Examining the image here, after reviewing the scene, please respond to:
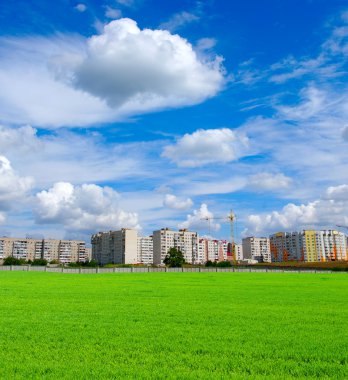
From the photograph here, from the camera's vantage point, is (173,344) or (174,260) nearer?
(173,344)

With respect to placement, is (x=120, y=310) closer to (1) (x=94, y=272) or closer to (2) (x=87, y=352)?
(2) (x=87, y=352)

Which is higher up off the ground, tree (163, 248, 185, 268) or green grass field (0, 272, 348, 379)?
tree (163, 248, 185, 268)

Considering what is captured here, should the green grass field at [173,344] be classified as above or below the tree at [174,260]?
below

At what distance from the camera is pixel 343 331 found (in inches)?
455

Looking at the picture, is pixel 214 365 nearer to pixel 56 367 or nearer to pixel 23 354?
pixel 56 367

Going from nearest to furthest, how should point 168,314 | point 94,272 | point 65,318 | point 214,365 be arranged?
point 214,365
point 65,318
point 168,314
point 94,272

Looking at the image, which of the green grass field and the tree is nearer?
the green grass field

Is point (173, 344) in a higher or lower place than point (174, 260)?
lower

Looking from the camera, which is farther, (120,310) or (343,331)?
(120,310)

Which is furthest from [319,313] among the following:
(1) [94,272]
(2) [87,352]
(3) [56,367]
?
(1) [94,272]

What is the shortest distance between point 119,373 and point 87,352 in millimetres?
1818

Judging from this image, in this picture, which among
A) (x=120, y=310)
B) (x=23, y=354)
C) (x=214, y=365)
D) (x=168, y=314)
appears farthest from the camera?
Result: (x=120, y=310)

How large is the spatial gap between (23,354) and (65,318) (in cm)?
536

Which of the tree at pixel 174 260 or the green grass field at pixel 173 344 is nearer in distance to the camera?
the green grass field at pixel 173 344
